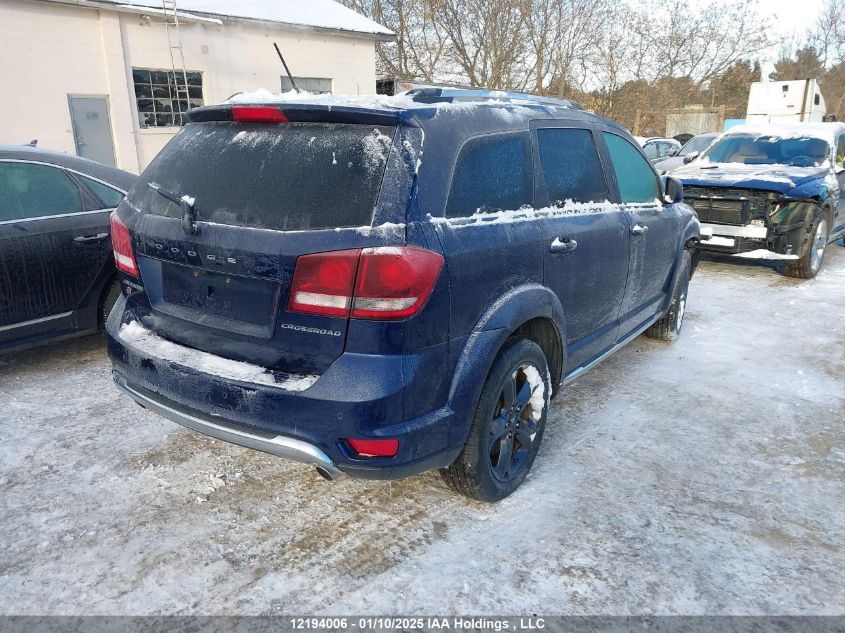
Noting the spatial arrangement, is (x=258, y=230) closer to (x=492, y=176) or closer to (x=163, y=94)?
(x=492, y=176)

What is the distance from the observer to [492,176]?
2672 mm

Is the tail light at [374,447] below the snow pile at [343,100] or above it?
below

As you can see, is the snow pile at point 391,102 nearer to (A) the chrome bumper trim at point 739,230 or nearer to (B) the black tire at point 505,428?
(B) the black tire at point 505,428

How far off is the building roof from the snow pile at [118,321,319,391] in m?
11.2

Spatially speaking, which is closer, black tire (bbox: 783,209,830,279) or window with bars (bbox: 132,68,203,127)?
black tire (bbox: 783,209,830,279)

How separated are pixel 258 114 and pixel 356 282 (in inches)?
35.2

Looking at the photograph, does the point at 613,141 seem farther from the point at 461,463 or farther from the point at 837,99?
the point at 837,99

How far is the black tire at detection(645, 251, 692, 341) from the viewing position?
4918mm

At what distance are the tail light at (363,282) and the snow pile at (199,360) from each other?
29 cm

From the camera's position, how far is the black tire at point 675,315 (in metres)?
4.92

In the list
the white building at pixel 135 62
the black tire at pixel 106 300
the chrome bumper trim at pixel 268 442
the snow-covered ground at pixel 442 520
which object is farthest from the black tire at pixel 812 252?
the white building at pixel 135 62

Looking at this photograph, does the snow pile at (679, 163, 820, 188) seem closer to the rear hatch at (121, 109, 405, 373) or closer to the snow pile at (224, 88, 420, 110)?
the snow pile at (224, 88, 420, 110)

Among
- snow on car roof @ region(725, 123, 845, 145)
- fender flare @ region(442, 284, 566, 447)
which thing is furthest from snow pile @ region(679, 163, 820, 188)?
fender flare @ region(442, 284, 566, 447)

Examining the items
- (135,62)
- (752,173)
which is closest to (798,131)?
(752,173)
